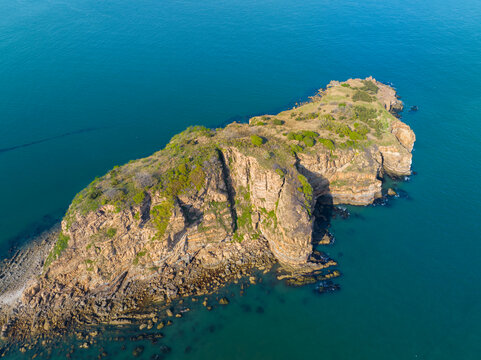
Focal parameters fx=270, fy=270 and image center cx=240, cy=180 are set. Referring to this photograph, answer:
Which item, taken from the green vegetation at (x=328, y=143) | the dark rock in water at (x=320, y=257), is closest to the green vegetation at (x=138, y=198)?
the dark rock in water at (x=320, y=257)

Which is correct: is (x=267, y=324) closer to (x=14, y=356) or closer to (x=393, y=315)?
(x=393, y=315)

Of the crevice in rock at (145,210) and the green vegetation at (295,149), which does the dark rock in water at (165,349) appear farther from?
the green vegetation at (295,149)

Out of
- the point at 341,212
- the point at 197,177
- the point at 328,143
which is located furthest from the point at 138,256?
the point at 328,143

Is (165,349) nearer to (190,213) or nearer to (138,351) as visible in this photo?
(138,351)

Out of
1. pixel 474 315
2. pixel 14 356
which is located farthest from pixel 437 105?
pixel 14 356

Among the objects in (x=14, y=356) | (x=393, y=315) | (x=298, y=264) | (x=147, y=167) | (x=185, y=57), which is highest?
(x=185, y=57)

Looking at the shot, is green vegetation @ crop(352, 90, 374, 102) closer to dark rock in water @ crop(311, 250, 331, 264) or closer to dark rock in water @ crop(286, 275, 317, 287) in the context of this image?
dark rock in water @ crop(311, 250, 331, 264)
